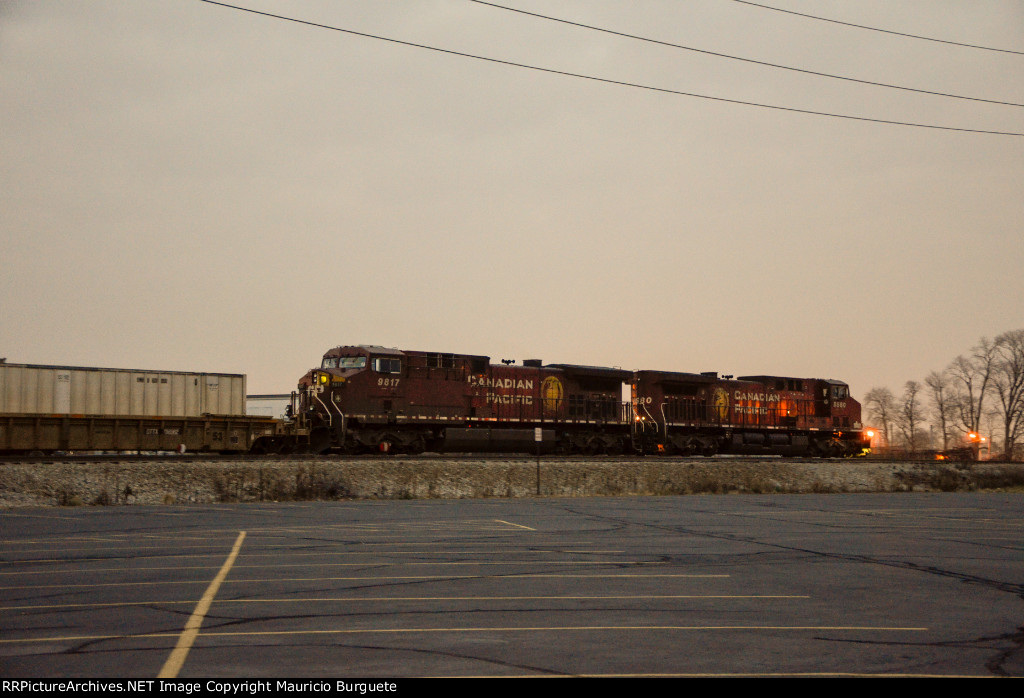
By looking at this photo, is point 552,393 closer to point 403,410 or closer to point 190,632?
point 403,410

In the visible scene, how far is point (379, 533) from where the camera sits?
18.1 meters

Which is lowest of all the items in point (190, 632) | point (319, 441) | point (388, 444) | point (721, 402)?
point (190, 632)

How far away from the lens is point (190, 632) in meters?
8.27

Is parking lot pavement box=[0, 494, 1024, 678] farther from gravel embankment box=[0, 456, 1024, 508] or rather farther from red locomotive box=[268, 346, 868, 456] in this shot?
red locomotive box=[268, 346, 868, 456]

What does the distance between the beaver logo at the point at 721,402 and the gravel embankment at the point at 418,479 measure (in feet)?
14.4

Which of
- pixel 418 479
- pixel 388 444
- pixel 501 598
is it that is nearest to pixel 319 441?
pixel 388 444

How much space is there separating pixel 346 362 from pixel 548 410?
9859 millimetres

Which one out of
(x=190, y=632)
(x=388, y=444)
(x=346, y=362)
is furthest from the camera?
(x=346, y=362)

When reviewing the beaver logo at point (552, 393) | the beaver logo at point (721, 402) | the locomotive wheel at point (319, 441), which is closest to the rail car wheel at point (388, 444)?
the locomotive wheel at point (319, 441)

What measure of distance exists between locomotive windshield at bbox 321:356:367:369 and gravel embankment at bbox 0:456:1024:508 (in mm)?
4912

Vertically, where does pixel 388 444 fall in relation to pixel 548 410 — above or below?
below

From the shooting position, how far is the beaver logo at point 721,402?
4722 cm
